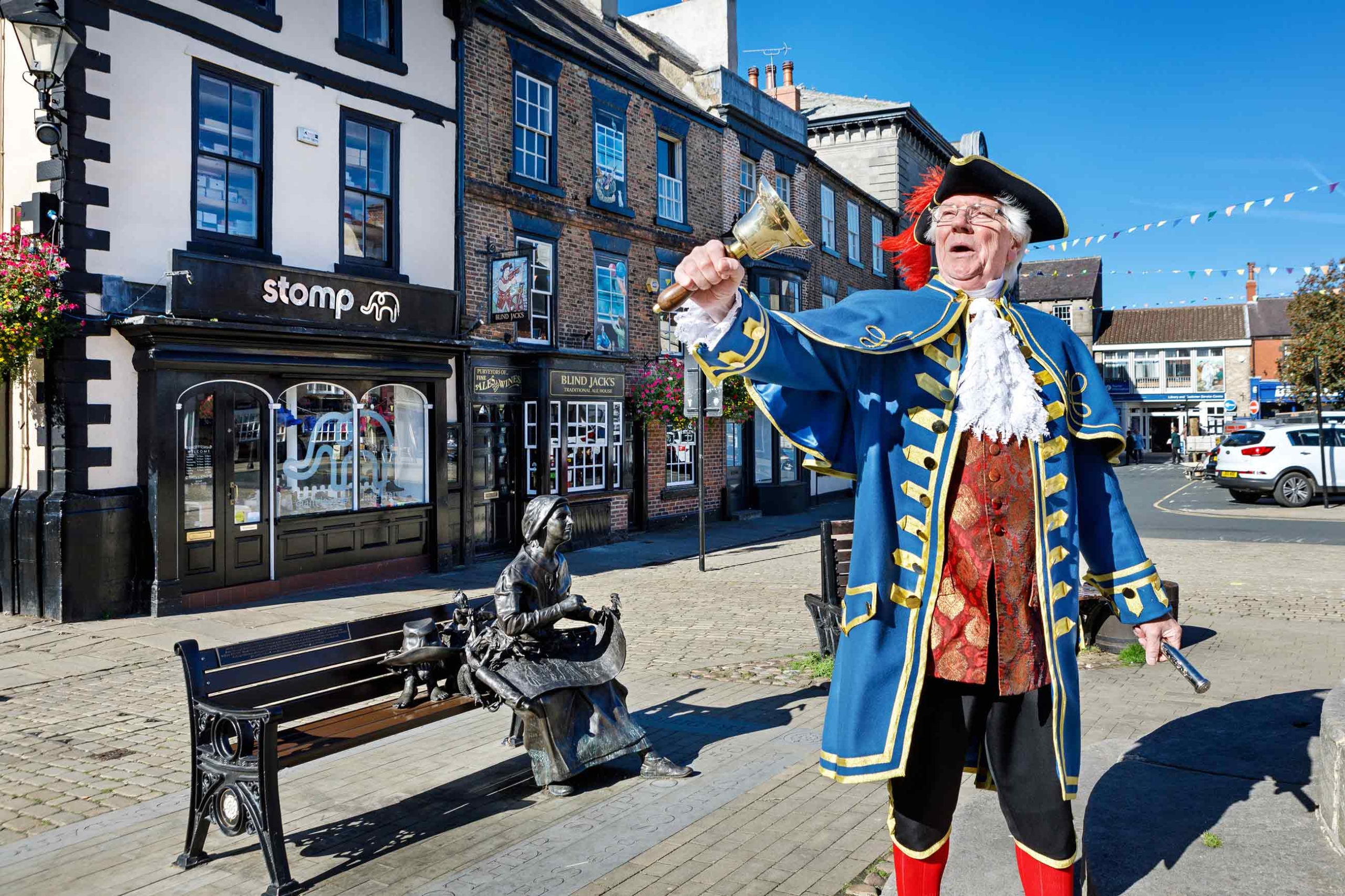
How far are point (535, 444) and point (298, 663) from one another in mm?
10600

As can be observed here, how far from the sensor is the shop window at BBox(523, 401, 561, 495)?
594 inches

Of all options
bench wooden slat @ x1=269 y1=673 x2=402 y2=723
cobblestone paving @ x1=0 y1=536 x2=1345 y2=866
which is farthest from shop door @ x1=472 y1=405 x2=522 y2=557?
bench wooden slat @ x1=269 y1=673 x2=402 y2=723

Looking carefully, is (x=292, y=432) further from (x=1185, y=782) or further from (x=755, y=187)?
(x=755, y=187)

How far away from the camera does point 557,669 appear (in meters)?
5.07

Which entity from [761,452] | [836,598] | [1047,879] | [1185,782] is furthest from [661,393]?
[1047,879]

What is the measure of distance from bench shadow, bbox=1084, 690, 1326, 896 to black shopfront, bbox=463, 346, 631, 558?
10464 mm

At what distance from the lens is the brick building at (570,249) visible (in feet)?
47.5

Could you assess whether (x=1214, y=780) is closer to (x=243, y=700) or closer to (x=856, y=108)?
(x=243, y=700)

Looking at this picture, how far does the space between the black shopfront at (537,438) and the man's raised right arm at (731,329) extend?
11.7 metres

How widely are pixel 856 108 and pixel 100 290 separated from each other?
27.6 m

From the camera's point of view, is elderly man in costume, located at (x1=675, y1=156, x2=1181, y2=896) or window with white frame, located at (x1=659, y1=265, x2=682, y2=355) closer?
elderly man in costume, located at (x1=675, y1=156, x2=1181, y2=896)

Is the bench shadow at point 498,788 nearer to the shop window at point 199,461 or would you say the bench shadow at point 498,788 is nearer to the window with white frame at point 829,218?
the shop window at point 199,461

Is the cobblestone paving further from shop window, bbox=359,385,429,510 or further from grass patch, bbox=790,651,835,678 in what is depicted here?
shop window, bbox=359,385,429,510

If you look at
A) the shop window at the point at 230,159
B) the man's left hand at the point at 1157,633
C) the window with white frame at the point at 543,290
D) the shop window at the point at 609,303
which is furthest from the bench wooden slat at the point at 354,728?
the shop window at the point at 609,303
